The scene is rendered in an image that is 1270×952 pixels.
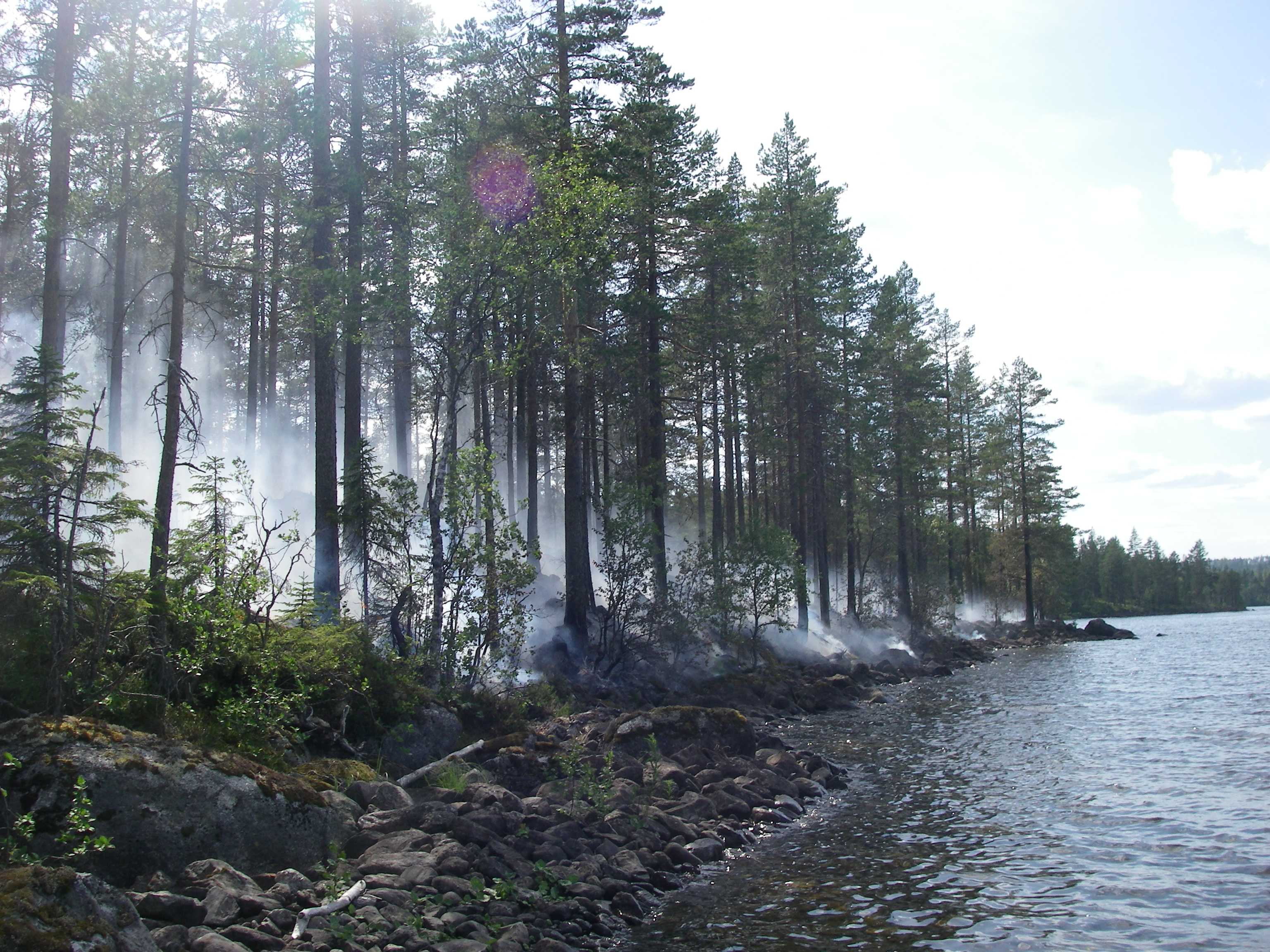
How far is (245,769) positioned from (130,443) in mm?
34819

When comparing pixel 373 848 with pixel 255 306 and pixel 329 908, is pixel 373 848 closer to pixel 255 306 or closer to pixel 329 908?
pixel 329 908

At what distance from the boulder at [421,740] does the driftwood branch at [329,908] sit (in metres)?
3.71

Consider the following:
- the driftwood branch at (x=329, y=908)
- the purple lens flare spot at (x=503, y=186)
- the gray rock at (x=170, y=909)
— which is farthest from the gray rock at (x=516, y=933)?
the purple lens flare spot at (x=503, y=186)

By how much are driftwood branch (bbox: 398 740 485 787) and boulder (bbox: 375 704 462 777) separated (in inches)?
4.8

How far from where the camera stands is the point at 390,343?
3388 cm

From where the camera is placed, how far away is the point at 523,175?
61.0 ft

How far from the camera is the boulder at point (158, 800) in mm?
6527

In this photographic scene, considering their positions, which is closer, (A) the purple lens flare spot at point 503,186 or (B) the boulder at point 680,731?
(B) the boulder at point 680,731

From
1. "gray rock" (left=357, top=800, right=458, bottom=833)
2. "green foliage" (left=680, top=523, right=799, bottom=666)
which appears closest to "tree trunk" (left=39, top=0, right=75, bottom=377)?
"gray rock" (left=357, top=800, right=458, bottom=833)

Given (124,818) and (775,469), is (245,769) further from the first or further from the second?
(775,469)

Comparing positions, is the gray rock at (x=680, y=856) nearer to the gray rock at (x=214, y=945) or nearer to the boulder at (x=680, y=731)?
the boulder at (x=680, y=731)

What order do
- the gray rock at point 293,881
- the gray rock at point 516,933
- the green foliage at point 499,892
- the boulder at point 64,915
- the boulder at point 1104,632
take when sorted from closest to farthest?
the boulder at point 64,915, the gray rock at point 293,881, the gray rock at point 516,933, the green foliage at point 499,892, the boulder at point 1104,632

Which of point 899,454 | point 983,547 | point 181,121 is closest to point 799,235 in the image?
point 899,454

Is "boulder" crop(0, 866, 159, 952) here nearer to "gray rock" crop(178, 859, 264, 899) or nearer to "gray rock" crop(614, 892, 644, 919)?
"gray rock" crop(178, 859, 264, 899)
